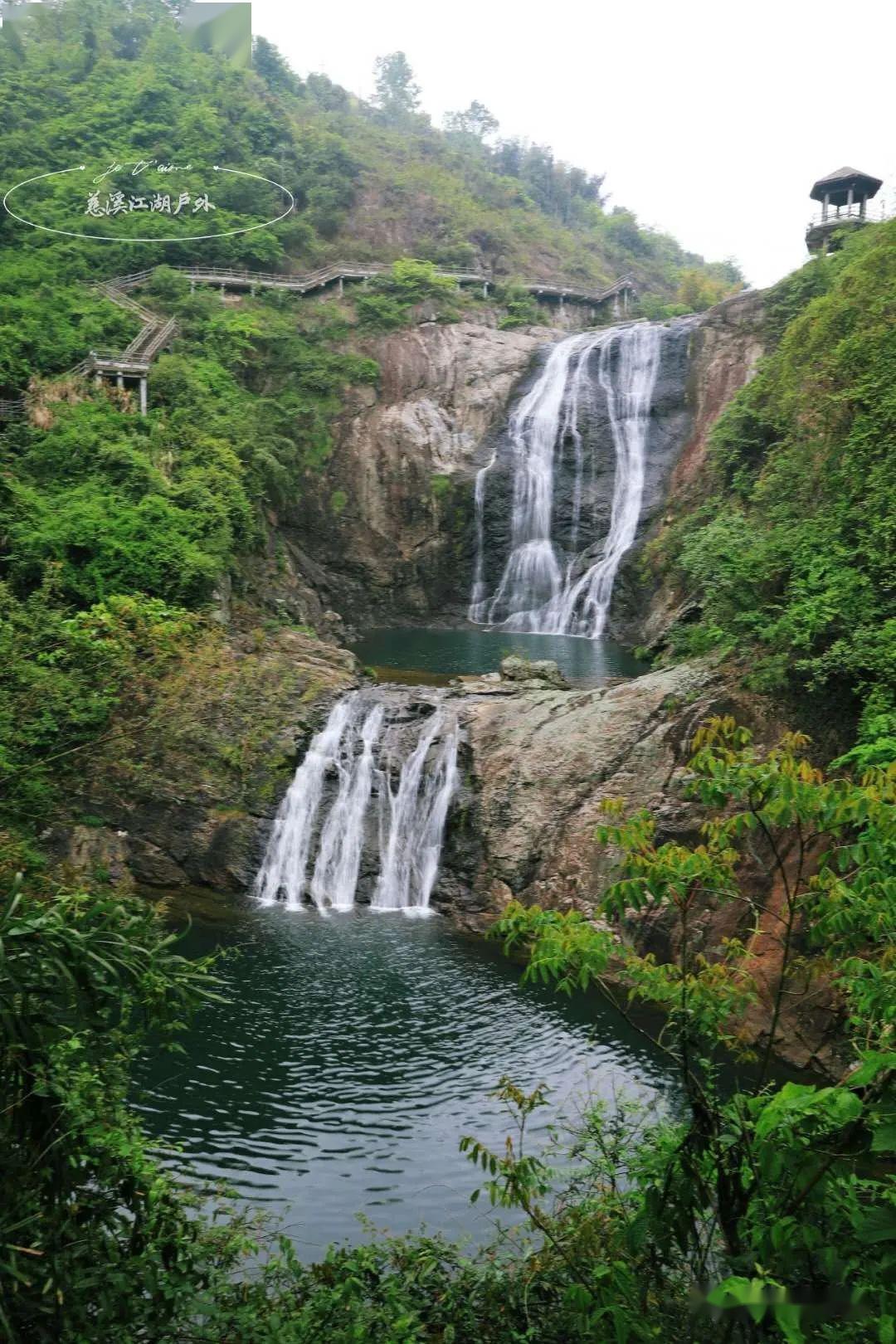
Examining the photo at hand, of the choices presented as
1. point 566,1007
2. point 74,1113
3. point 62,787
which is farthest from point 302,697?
point 74,1113

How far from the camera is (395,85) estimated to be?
260 ft

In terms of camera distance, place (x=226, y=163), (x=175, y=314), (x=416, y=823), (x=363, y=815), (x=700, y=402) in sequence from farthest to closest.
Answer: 1. (x=226, y=163)
2. (x=700, y=402)
3. (x=175, y=314)
4. (x=363, y=815)
5. (x=416, y=823)

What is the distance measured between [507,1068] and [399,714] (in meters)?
8.60

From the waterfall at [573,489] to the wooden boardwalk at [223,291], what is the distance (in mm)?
7698

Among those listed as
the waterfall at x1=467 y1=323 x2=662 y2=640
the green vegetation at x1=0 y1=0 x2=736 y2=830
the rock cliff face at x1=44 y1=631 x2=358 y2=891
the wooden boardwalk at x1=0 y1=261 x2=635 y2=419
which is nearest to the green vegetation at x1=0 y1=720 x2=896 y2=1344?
the green vegetation at x1=0 y1=0 x2=736 y2=830

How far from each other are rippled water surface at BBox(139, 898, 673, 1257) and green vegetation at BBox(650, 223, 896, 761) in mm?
4746

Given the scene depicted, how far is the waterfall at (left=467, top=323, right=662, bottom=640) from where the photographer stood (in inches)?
1210

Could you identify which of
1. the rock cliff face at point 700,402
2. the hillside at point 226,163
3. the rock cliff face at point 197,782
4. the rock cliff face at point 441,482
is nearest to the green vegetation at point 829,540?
the rock cliff face at point 197,782

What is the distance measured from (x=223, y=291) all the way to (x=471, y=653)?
18.2 meters

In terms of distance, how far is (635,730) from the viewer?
1481 cm

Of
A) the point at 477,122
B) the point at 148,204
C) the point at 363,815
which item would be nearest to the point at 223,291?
the point at 148,204

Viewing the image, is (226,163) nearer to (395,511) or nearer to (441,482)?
(395,511)

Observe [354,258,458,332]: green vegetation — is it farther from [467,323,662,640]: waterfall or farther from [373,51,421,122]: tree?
[373,51,421,122]: tree

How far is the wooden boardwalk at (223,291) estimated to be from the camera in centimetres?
2489
